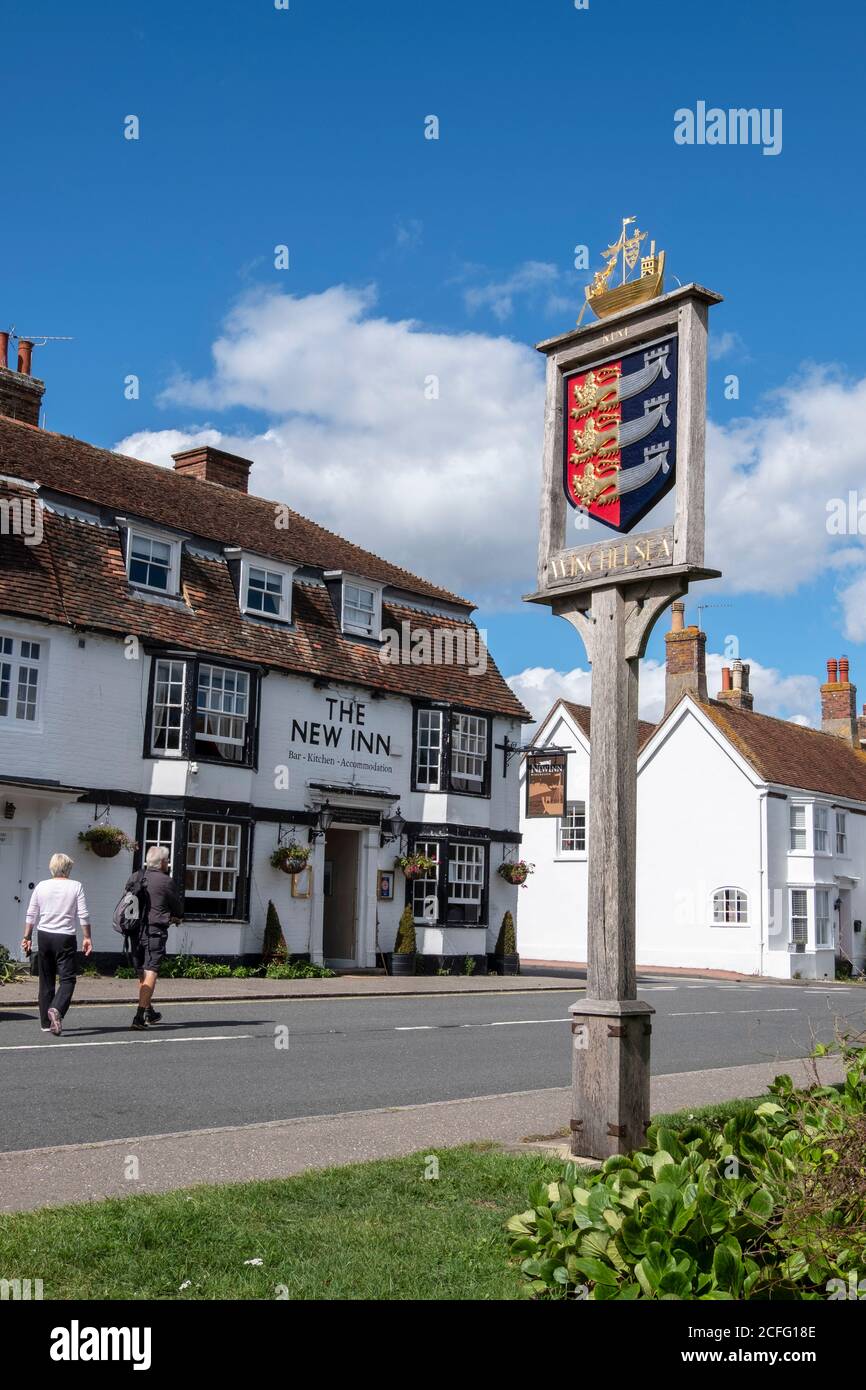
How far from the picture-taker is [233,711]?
24.5 meters

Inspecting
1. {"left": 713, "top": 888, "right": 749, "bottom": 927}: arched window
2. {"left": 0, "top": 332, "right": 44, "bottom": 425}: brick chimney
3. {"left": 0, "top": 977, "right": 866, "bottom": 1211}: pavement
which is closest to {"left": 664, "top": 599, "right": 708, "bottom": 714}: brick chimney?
{"left": 713, "top": 888, "right": 749, "bottom": 927}: arched window

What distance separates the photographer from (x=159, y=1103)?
9.16 m

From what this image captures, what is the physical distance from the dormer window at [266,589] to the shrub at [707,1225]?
2155 cm

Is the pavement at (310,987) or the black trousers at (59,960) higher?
the black trousers at (59,960)

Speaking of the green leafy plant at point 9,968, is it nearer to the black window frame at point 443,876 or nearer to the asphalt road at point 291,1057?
the asphalt road at point 291,1057

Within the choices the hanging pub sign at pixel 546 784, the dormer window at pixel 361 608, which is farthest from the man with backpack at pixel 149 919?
the hanging pub sign at pixel 546 784

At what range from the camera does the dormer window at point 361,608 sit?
2819 centimetres

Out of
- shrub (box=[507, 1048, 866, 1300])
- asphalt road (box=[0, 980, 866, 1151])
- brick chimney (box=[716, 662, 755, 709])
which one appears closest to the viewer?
shrub (box=[507, 1048, 866, 1300])

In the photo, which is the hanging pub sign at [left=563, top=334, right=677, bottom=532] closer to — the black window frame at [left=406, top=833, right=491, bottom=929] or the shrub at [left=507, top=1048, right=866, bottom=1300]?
the shrub at [left=507, top=1048, right=866, bottom=1300]

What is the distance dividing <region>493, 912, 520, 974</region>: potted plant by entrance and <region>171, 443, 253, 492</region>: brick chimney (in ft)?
39.4

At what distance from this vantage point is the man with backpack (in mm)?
14055

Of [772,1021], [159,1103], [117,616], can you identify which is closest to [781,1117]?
[159,1103]
